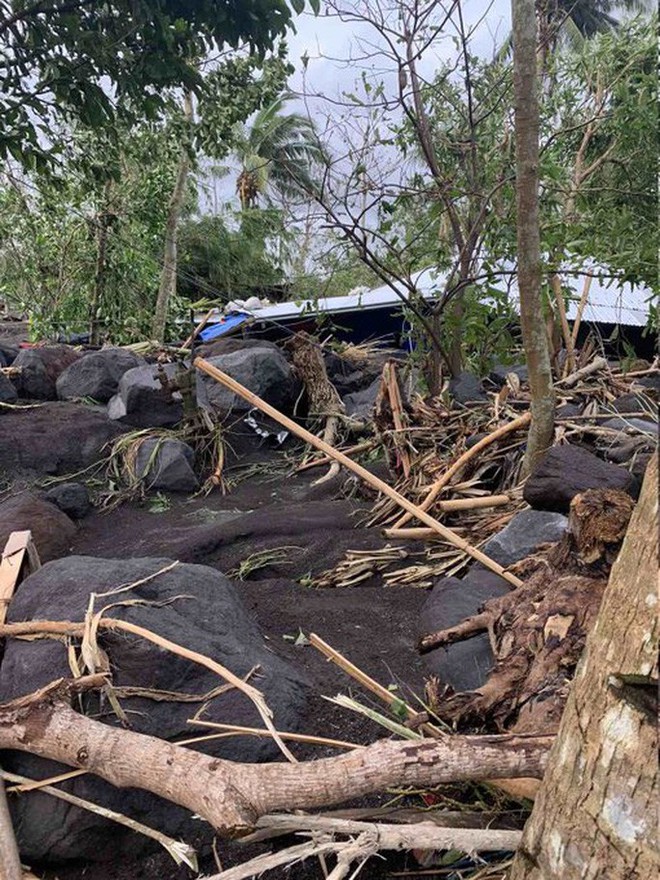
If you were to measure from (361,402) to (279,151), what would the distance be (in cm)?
325

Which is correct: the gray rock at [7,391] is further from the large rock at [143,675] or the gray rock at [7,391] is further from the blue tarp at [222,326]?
the large rock at [143,675]

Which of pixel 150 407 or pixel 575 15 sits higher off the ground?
pixel 575 15

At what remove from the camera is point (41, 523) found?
5234 millimetres

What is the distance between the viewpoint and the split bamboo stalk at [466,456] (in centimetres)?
448

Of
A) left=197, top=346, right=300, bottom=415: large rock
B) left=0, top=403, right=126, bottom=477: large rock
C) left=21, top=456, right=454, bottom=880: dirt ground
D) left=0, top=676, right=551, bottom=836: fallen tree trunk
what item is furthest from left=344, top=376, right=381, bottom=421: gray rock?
left=0, top=676, right=551, bottom=836: fallen tree trunk

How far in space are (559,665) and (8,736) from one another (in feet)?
4.58

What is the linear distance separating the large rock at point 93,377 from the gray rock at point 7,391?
551 millimetres

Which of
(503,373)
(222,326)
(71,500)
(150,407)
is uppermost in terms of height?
(222,326)

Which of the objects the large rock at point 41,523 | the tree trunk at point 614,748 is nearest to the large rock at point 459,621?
the tree trunk at point 614,748

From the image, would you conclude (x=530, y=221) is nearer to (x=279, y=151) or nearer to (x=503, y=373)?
(x=279, y=151)

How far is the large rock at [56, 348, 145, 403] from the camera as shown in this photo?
8883mm

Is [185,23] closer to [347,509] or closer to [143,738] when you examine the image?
[347,509]

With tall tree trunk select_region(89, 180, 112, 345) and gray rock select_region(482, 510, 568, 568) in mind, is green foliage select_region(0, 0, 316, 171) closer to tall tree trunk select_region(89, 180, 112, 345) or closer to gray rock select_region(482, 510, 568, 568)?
gray rock select_region(482, 510, 568, 568)

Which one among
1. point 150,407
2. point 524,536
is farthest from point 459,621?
point 150,407
